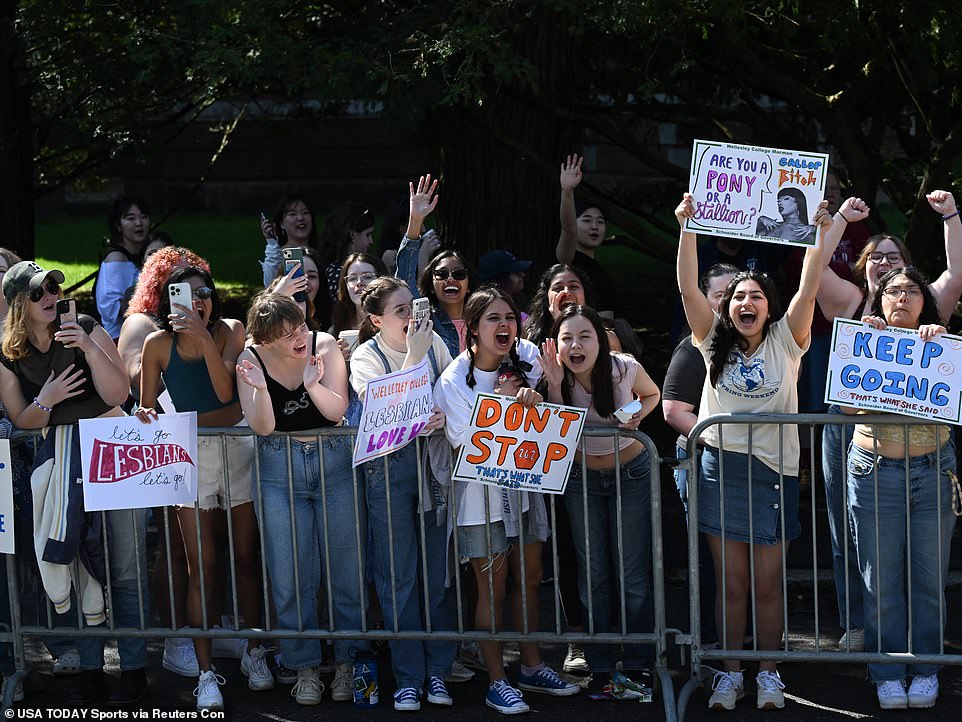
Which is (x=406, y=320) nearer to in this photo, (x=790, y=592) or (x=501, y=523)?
(x=501, y=523)

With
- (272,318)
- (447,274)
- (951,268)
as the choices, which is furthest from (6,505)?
(951,268)

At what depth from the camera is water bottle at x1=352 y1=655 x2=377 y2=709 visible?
5688mm

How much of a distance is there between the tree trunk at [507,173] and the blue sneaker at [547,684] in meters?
4.39

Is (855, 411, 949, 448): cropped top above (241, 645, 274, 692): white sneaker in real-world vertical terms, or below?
above

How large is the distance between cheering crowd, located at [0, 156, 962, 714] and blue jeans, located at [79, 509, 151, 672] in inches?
0.4

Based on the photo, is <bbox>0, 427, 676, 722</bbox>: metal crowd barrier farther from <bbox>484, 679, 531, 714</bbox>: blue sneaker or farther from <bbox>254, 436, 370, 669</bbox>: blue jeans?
<bbox>484, 679, 531, 714</bbox>: blue sneaker

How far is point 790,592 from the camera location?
7184 millimetres

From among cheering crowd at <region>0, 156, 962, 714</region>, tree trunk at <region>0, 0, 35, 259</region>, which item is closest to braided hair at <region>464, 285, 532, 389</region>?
cheering crowd at <region>0, 156, 962, 714</region>

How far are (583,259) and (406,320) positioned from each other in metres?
2.17

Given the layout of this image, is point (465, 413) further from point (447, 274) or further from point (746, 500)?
point (746, 500)

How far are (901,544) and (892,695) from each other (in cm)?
64

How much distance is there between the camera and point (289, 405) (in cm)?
561

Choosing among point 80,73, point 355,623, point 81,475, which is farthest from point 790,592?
point 80,73

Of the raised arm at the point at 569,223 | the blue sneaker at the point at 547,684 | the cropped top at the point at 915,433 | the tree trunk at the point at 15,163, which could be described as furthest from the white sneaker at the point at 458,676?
the tree trunk at the point at 15,163
